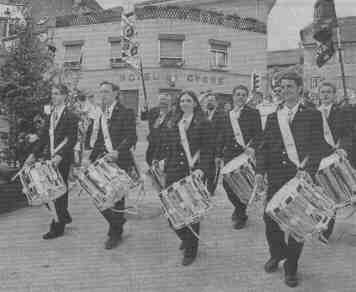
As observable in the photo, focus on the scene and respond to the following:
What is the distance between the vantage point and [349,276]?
354cm

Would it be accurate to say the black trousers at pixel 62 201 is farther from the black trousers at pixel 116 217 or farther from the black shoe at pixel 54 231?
the black trousers at pixel 116 217

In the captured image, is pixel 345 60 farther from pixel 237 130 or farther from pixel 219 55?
pixel 237 130

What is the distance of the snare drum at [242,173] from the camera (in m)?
3.89

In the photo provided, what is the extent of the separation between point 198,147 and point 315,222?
1167 mm

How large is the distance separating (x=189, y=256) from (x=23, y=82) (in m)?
3.71

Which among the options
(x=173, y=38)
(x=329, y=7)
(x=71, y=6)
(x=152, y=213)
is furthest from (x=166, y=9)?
(x=152, y=213)

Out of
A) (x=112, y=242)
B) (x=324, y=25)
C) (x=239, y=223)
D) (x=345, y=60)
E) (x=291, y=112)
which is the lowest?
(x=112, y=242)

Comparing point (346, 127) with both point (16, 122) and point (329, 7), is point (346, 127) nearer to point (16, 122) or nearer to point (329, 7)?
point (329, 7)

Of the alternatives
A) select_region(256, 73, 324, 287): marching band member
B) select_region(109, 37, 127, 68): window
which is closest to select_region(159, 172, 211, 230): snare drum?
select_region(256, 73, 324, 287): marching band member

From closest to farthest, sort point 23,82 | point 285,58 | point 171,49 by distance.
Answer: point 23,82
point 171,49
point 285,58

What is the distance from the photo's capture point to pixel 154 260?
3.90 meters

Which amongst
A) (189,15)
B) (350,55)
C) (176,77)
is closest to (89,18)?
(189,15)

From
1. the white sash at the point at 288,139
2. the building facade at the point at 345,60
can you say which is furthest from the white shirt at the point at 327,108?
the building facade at the point at 345,60

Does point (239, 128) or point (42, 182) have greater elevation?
point (239, 128)
